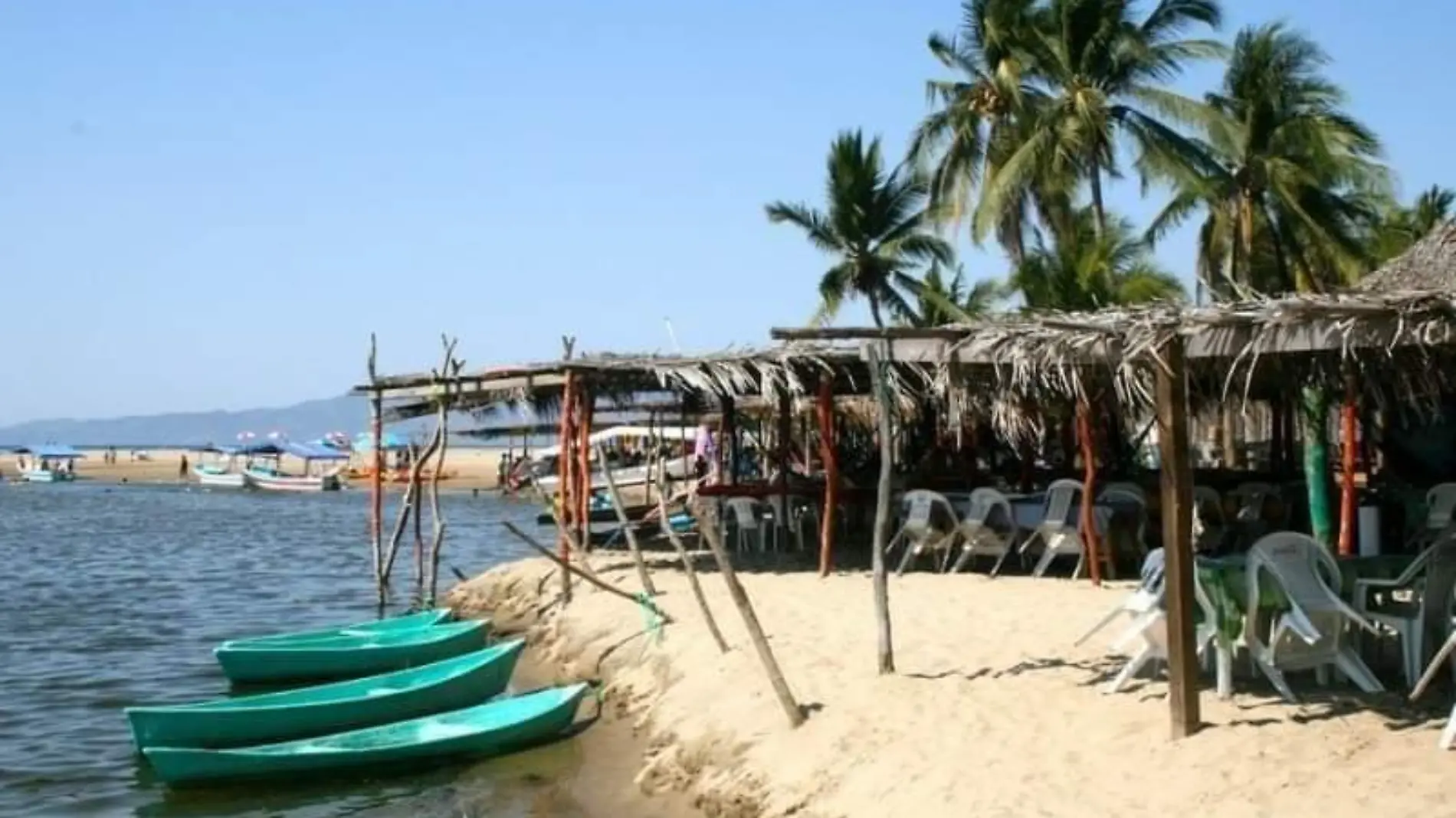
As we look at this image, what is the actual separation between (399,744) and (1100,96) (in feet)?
55.7

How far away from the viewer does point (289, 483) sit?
58625 millimetres

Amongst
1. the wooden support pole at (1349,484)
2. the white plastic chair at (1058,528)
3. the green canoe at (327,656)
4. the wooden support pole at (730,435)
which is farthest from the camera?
the wooden support pole at (730,435)

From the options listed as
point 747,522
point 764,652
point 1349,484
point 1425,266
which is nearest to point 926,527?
point 747,522

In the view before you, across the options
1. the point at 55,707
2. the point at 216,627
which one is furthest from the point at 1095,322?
the point at 216,627

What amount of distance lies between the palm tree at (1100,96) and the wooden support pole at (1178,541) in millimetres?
15878

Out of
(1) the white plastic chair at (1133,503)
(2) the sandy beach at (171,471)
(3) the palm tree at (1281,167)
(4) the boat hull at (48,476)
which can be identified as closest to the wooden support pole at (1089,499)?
(1) the white plastic chair at (1133,503)

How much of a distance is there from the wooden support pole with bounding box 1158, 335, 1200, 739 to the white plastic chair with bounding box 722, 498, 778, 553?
9502mm

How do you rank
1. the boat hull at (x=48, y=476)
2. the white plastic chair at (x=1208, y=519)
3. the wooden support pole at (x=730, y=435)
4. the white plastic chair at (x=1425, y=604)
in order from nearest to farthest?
the white plastic chair at (x=1425, y=604) < the white plastic chair at (x=1208, y=519) < the wooden support pole at (x=730, y=435) < the boat hull at (x=48, y=476)

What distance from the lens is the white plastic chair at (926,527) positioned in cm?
1362

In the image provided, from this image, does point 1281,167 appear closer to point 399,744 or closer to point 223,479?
point 399,744

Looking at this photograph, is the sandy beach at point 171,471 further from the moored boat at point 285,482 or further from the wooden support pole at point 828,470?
the wooden support pole at point 828,470

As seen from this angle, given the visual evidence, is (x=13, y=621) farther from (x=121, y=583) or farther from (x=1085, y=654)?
(x=1085, y=654)

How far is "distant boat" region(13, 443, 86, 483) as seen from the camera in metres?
73.1

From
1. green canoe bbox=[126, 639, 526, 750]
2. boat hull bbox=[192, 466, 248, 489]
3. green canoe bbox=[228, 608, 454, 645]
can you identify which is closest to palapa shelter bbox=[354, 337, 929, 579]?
green canoe bbox=[228, 608, 454, 645]
